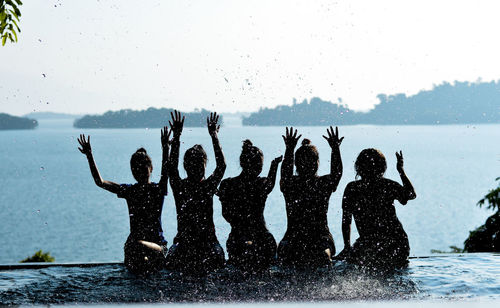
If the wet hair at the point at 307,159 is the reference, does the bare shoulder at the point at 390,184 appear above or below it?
below

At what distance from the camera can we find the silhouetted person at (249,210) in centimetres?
682

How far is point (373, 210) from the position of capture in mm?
7008

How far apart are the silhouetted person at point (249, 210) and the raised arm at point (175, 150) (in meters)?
0.57

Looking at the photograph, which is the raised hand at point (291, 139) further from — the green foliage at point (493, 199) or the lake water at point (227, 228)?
the green foliage at point (493, 199)

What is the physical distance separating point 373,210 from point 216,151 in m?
2.06

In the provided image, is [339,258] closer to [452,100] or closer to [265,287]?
[265,287]

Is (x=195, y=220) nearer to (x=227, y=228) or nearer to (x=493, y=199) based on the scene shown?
(x=493, y=199)

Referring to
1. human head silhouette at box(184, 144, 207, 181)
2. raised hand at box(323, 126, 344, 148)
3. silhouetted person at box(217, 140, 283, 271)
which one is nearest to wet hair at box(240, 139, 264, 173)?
silhouetted person at box(217, 140, 283, 271)

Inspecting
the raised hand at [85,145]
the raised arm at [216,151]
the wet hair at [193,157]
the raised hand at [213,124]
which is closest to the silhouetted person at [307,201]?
the raised arm at [216,151]

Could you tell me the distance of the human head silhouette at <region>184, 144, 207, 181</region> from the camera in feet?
22.0

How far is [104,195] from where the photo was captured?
114062 mm

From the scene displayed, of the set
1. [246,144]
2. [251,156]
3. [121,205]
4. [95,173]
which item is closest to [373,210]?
[251,156]

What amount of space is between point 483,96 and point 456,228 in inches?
884

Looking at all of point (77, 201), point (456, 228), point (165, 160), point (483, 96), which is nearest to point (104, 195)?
point (77, 201)
